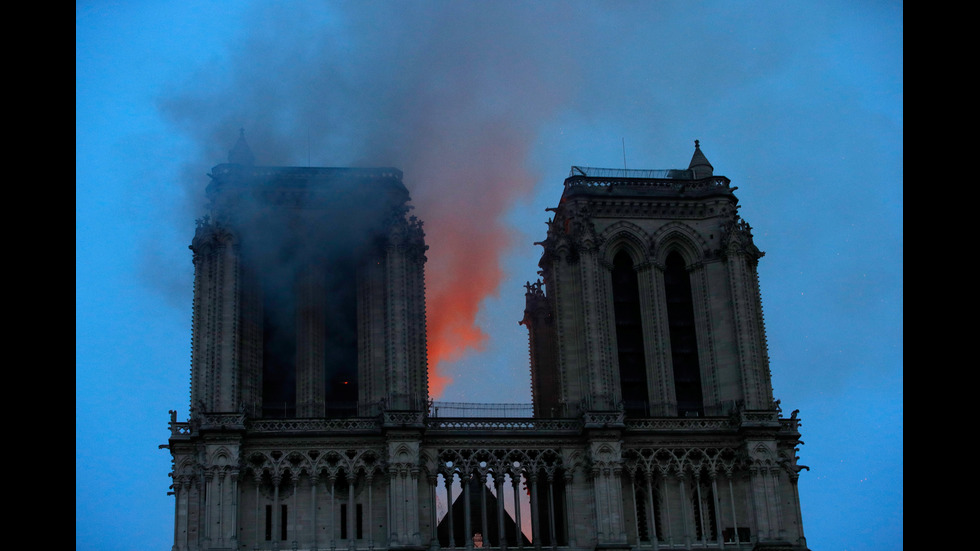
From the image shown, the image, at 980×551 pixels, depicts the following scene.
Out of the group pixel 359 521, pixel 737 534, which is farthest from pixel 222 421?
pixel 737 534

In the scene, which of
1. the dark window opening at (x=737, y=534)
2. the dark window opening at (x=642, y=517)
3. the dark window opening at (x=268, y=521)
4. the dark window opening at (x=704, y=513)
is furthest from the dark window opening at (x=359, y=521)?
the dark window opening at (x=737, y=534)

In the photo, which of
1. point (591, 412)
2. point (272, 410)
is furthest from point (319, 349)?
point (591, 412)

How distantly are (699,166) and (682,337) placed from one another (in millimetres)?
10138

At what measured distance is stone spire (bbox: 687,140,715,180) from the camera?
64400 mm

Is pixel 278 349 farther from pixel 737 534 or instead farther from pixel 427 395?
pixel 737 534

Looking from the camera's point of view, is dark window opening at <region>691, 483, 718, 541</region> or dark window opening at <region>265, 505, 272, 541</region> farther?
dark window opening at <region>691, 483, 718, 541</region>

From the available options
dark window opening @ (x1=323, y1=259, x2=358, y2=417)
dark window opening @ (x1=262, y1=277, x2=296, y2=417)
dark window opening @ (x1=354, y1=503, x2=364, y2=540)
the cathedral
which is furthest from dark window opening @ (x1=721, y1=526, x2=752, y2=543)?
dark window opening @ (x1=262, y1=277, x2=296, y2=417)

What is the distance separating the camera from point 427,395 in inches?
2223

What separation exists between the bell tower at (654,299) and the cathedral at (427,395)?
4.4 inches

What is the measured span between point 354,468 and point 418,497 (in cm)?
321

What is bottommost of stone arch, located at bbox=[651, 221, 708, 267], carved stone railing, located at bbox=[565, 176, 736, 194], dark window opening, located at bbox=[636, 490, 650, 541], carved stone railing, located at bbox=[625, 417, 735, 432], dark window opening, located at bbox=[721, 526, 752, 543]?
dark window opening, located at bbox=[721, 526, 752, 543]

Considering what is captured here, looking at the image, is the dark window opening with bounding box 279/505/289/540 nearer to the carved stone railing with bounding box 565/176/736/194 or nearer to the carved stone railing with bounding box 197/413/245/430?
the carved stone railing with bounding box 197/413/245/430

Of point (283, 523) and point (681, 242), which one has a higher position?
point (681, 242)

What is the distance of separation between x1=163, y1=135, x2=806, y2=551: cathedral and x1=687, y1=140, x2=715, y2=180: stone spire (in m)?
3.63
